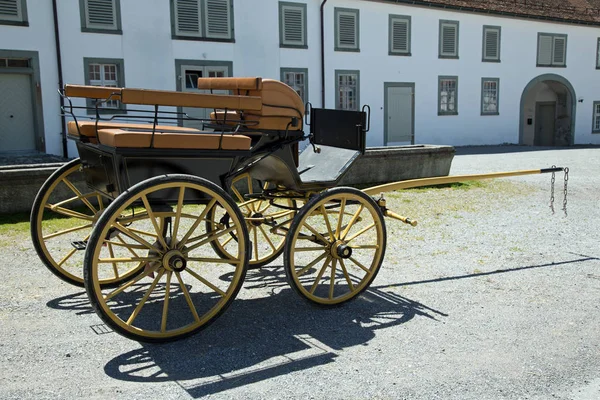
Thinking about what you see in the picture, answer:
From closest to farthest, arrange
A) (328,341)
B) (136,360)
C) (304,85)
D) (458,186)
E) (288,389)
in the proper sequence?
1. (288,389)
2. (136,360)
3. (328,341)
4. (458,186)
5. (304,85)

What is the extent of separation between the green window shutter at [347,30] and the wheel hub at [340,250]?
1821cm

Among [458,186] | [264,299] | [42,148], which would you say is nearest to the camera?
[264,299]

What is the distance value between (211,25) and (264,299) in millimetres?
15626

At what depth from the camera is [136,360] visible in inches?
151

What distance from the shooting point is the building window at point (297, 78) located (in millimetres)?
21047

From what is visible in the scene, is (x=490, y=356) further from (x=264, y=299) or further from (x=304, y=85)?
(x=304, y=85)

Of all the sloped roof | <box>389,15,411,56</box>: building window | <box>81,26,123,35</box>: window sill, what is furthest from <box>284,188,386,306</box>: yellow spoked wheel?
the sloped roof

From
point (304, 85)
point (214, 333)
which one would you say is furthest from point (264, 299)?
→ point (304, 85)

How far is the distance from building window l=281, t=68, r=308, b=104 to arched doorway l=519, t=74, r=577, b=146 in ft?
40.1

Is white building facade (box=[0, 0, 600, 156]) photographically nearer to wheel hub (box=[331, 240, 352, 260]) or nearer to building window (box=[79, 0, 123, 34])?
building window (box=[79, 0, 123, 34])

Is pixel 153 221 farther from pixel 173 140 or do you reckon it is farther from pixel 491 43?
pixel 491 43

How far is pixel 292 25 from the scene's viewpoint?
20.9m

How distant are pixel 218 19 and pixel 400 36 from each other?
7.61 metres

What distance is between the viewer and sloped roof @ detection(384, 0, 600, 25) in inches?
968
